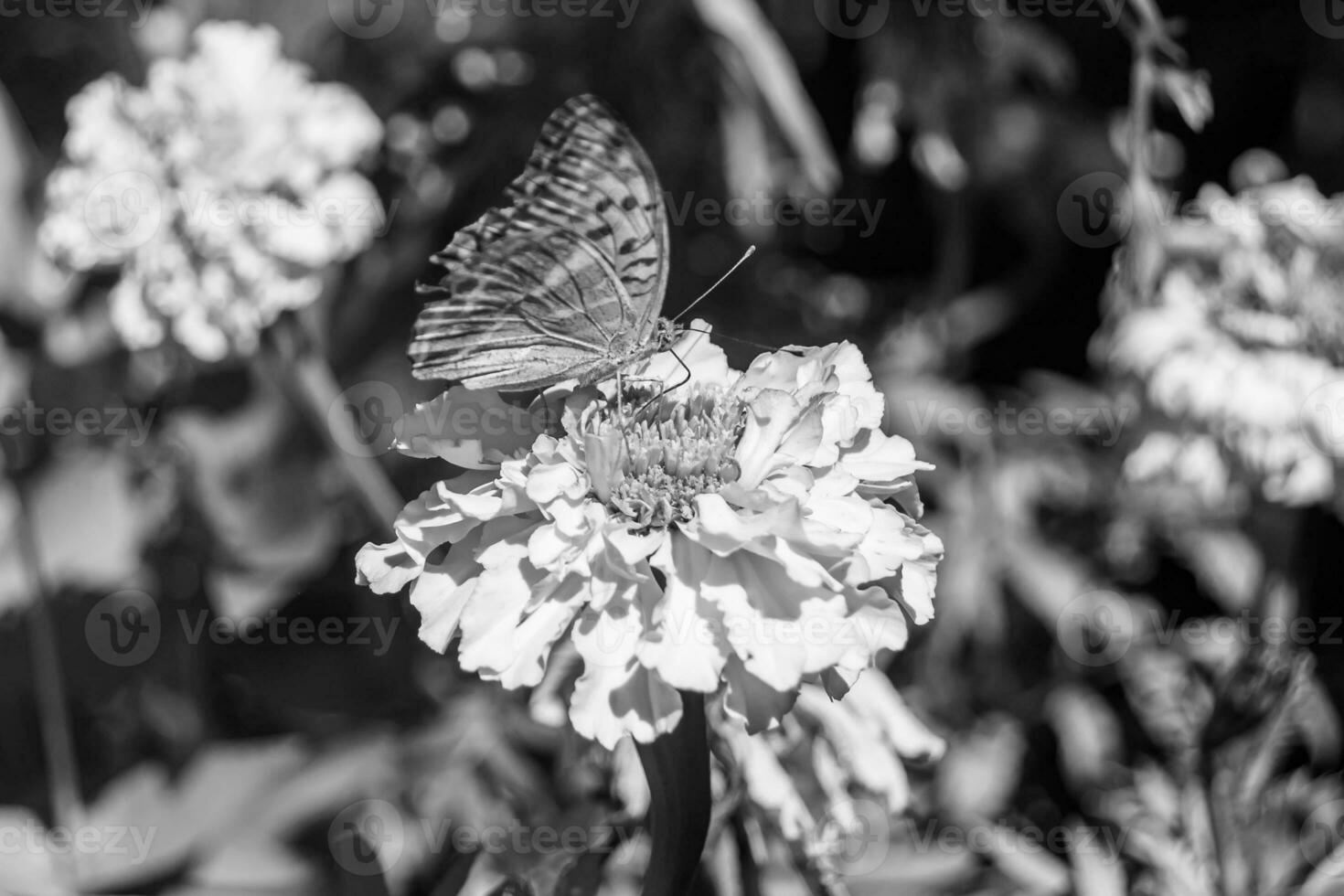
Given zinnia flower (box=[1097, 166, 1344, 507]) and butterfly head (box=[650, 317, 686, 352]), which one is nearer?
butterfly head (box=[650, 317, 686, 352])

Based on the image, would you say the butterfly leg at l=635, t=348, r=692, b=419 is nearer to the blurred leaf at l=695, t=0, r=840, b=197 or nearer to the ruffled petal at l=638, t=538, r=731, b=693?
the ruffled petal at l=638, t=538, r=731, b=693

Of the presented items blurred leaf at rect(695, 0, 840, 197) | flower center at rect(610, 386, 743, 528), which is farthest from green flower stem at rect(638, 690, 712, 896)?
blurred leaf at rect(695, 0, 840, 197)

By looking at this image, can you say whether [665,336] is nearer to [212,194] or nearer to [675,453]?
[675,453]

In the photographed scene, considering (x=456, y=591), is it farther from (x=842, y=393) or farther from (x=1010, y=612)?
(x=1010, y=612)

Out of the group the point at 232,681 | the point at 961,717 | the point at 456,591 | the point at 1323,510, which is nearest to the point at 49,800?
the point at 232,681

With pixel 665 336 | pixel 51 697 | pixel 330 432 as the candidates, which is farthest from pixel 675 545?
pixel 51 697

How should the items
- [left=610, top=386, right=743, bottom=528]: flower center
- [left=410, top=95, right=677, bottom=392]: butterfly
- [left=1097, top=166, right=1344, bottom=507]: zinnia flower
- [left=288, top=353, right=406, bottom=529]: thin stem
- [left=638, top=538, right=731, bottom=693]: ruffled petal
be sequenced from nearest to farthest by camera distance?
[left=638, top=538, right=731, bottom=693]: ruffled petal < [left=610, top=386, right=743, bottom=528]: flower center < [left=410, top=95, right=677, bottom=392]: butterfly < [left=1097, top=166, right=1344, bottom=507]: zinnia flower < [left=288, top=353, right=406, bottom=529]: thin stem
